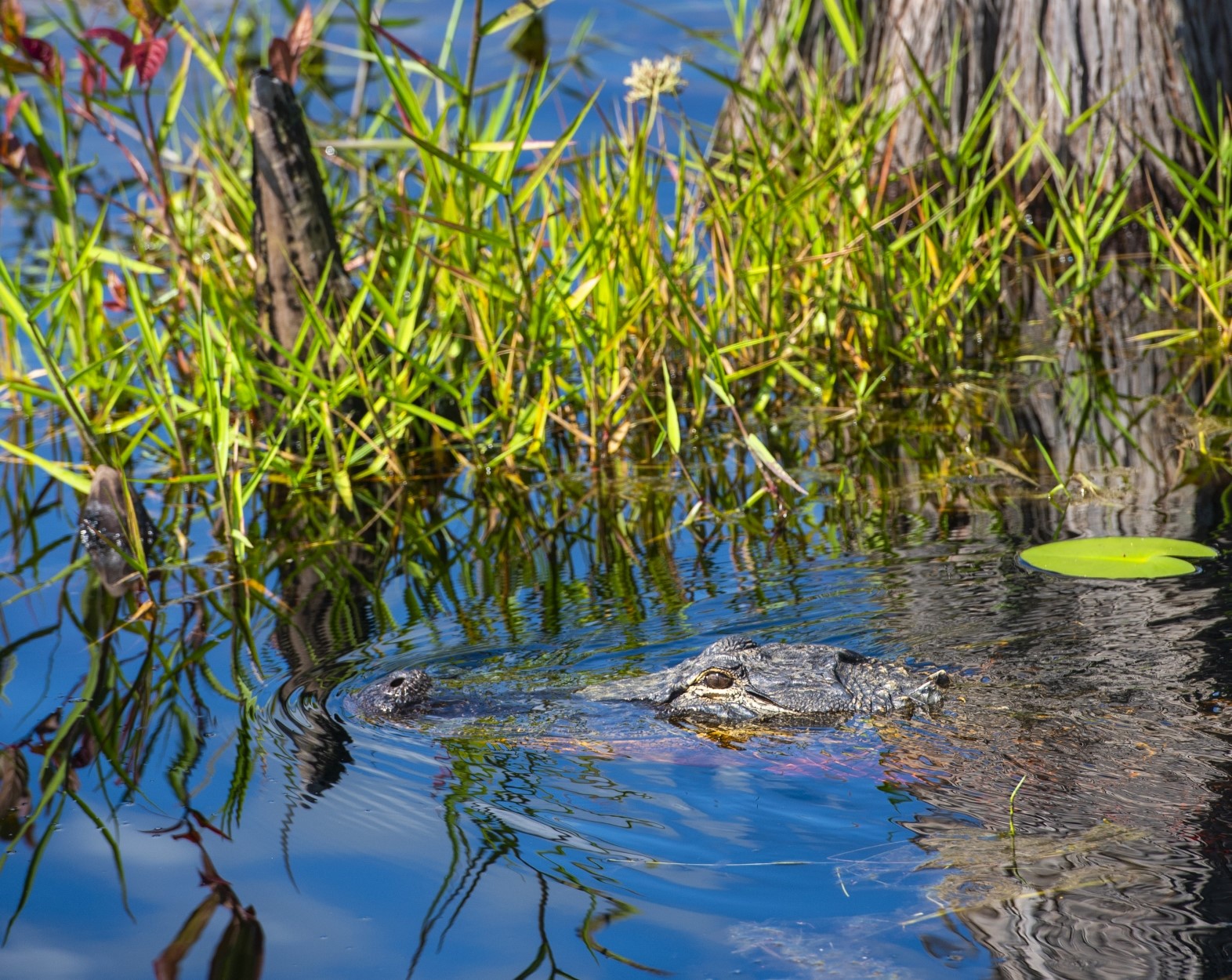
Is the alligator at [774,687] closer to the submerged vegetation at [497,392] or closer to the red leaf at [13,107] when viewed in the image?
the submerged vegetation at [497,392]

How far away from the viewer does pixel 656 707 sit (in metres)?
2.82

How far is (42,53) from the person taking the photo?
3840 millimetres

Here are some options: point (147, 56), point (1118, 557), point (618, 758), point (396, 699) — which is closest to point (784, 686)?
point (618, 758)

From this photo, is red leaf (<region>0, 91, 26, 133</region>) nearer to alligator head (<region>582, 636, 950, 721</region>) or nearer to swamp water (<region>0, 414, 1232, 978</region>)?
swamp water (<region>0, 414, 1232, 978</region>)

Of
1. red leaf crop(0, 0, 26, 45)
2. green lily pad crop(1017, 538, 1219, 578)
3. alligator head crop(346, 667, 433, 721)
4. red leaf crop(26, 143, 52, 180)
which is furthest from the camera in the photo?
red leaf crop(26, 143, 52, 180)

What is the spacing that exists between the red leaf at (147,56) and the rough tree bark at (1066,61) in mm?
2800

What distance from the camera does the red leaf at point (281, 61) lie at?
156 inches

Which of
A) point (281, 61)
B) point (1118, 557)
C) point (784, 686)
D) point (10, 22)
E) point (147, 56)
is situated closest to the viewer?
point (784, 686)

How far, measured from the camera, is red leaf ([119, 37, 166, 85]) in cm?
386

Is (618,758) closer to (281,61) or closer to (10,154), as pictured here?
(281,61)

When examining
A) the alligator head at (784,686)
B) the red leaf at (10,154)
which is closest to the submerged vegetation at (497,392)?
the red leaf at (10,154)

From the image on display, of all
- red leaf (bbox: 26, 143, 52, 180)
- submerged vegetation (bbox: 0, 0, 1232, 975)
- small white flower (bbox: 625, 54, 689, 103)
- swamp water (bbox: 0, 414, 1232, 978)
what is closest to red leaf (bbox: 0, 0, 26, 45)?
submerged vegetation (bbox: 0, 0, 1232, 975)

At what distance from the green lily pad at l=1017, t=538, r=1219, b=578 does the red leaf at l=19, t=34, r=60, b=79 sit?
3157mm

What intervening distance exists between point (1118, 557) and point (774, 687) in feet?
3.59
